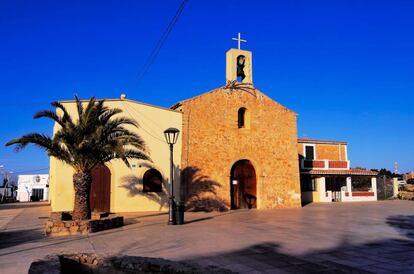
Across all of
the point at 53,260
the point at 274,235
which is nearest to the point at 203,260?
the point at 53,260

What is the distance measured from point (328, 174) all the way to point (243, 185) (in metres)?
10.5

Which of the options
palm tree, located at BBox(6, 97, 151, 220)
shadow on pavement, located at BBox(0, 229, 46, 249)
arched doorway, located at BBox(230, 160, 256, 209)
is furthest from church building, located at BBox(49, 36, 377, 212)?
palm tree, located at BBox(6, 97, 151, 220)

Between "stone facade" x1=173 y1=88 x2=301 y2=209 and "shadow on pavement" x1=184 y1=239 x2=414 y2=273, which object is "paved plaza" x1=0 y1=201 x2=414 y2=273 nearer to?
"shadow on pavement" x1=184 y1=239 x2=414 y2=273

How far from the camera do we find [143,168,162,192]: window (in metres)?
21.0

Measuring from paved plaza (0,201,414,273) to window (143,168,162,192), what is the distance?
640 centimetres

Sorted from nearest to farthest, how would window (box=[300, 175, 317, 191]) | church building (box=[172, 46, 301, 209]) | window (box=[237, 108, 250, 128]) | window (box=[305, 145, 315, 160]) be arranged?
church building (box=[172, 46, 301, 209])
window (box=[237, 108, 250, 128])
window (box=[300, 175, 317, 191])
window (box=[305, 145, 315, 160])

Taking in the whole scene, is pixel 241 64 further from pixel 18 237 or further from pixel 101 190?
pixel 18 237

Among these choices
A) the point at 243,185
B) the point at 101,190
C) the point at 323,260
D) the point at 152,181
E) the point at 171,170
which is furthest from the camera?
the point at 243,185

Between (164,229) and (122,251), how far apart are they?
4371 millimetres

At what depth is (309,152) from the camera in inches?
1330

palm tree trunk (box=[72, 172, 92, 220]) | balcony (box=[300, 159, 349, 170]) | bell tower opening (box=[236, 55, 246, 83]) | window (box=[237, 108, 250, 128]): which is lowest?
palm tree trunk (box=[72, 172, 92, 220])

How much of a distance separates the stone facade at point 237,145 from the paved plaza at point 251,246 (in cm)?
Result: 822

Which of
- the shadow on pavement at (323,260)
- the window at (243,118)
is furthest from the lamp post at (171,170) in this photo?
the window at (243,118)

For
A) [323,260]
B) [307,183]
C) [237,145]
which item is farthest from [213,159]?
[323,260]
